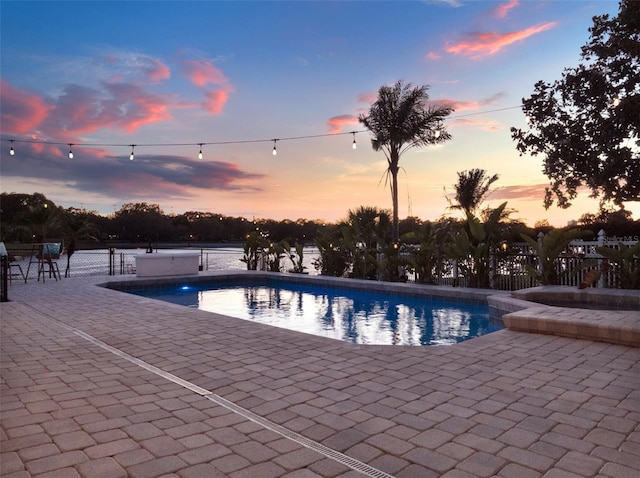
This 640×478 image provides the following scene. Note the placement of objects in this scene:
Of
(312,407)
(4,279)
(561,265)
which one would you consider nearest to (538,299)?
(561,265)

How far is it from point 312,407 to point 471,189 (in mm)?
22355

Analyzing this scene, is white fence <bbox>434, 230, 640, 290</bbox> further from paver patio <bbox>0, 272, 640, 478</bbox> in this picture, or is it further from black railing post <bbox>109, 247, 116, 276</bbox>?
black railing post <bbox>109, 247, 116, 276</bbox>

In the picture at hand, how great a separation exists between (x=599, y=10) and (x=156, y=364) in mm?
13110

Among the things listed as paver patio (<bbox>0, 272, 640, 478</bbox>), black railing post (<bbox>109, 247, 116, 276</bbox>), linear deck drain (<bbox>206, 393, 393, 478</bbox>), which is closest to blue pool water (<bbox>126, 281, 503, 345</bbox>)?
paver patio (<bbox>0, 272, 640, 478</bbox>)

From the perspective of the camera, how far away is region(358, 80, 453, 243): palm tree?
14781 mm

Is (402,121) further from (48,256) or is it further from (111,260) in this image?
(48,256)

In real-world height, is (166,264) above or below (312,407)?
above

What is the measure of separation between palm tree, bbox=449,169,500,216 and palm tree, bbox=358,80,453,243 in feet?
28.4

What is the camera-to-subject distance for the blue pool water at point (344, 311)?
7.24 metres

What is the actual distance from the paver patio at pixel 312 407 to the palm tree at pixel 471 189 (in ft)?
63.0

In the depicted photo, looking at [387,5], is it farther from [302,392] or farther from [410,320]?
[302,392]

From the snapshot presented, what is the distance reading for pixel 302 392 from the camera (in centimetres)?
333

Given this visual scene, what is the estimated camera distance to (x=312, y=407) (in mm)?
3027

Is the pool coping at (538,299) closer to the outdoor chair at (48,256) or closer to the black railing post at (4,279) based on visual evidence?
the outdoor chair at (48,256)
